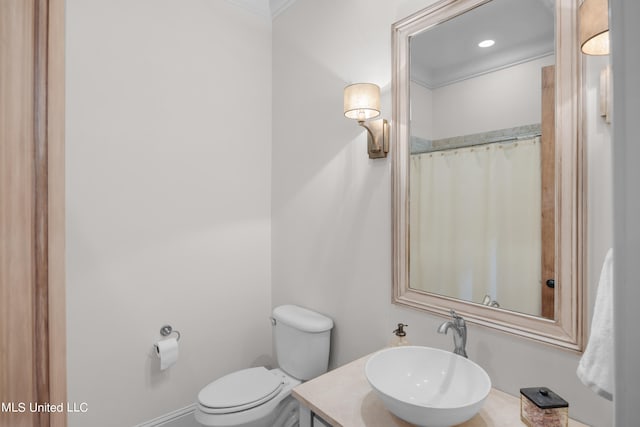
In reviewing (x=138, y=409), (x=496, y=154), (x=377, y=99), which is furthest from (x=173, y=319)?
(x=496, y=154)

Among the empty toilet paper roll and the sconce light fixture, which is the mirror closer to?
the sconce light fixture

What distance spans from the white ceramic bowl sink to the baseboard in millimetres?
1331

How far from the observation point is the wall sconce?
143 cm

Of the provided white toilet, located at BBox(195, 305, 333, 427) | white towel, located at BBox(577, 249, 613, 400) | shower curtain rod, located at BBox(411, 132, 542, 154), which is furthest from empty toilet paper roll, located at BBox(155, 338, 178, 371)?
white towel, located at BBox(577, 249, 613, 400)

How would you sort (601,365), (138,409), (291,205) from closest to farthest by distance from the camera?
(601,365)
(138,409)
(291,205)

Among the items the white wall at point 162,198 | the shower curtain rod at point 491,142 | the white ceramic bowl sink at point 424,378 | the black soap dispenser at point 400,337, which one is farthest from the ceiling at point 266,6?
the white ceramic bowl sink at point 424,378

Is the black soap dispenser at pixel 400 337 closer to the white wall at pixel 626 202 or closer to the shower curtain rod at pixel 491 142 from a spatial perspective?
the shower curtain rod at pixel 491 142

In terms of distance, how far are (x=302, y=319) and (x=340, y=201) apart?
2.22ft

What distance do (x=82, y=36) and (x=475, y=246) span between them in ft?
6.52

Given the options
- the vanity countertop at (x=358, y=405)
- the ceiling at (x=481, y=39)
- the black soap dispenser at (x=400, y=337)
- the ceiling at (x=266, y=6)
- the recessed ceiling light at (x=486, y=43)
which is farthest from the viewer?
the ceiling at (x=266, y=6)

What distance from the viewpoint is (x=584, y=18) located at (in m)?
0.88

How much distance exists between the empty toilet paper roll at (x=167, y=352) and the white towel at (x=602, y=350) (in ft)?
5.66

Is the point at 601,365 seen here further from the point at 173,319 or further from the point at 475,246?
the point at 173,319

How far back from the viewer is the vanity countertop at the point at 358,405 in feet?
3.23
